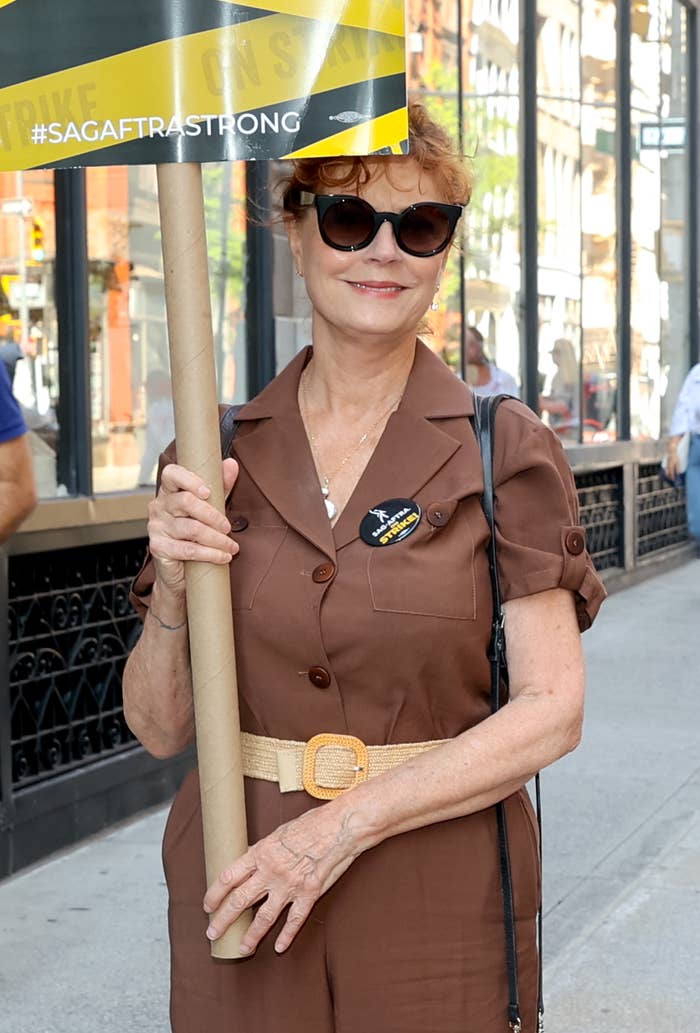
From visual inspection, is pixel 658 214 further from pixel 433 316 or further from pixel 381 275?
pixel 381 275

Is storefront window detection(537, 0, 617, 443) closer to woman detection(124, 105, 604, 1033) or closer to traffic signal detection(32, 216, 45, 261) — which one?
traffic signal detection(32, 216, 45, 261)

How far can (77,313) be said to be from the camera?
6867 mm

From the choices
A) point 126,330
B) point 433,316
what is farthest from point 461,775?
point 433,316

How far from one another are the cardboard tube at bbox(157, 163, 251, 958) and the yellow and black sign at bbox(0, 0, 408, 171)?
84 mm

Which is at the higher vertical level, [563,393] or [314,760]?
[563,393]

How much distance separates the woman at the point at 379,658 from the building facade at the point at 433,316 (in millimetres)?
364

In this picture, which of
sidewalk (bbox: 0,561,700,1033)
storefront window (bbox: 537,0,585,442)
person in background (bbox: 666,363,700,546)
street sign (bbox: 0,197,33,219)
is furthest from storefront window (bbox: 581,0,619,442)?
street sign (bbox: 0,197,33,219)

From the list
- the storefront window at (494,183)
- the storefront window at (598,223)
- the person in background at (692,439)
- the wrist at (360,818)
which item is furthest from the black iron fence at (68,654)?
the storefront window at (598,223)

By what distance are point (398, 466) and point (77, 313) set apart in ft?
14.7

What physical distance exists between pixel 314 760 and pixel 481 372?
938cm

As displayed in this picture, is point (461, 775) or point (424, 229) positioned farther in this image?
point (424, 229)

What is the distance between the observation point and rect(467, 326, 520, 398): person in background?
11711 mm

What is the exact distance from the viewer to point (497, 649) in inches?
99.0

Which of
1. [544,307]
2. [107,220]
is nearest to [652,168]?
[544,307]
